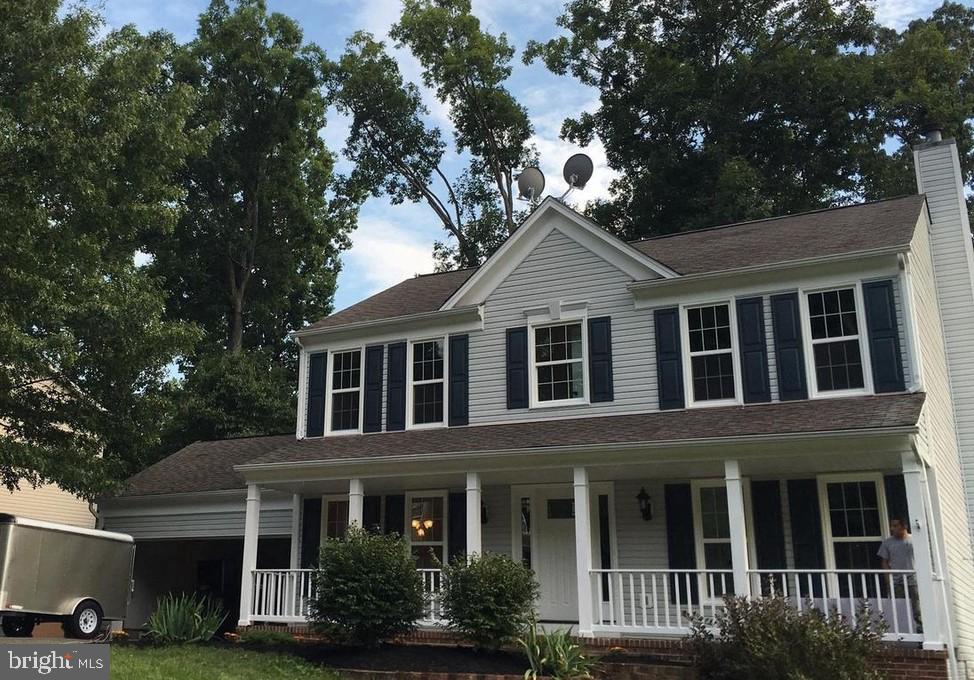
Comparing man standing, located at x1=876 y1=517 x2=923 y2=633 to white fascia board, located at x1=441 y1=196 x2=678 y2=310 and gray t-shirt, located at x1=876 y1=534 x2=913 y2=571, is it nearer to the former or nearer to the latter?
gray t-shirt, located at x1=876 y1=534 x2=913 y2=571

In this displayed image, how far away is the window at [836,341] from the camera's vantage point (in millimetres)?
12453

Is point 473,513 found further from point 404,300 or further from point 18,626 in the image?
point 18,626

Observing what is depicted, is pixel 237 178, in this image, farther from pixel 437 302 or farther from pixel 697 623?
pixel 697 623

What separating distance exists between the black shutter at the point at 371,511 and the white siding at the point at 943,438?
9.01 meters

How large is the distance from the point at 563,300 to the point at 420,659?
6464 millimetres

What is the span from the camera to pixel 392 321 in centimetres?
1594

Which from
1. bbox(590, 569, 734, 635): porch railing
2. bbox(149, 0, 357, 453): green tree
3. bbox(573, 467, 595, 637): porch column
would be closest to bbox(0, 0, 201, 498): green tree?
bbox(573, 467, 595, 637): porch column

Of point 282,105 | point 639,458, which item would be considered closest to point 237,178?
point 282,105

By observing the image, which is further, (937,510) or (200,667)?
(937,510)

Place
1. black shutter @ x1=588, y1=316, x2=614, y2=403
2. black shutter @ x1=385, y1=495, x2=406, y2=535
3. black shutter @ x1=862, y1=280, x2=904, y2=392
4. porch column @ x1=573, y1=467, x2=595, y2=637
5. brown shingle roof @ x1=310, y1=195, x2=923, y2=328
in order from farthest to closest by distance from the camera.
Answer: black shutter @ x1=385, y1=495, x2=406, y2=535, black shutter @ x1=588, y1=316, x2=614, y2=403, brown shingle roof @ x1=310, y1=195, x2=923, y2=328, black shutter @ x1=862, y1=280, x2=904, y2=392, porch column @ x1=573, y1=467, x2=595, y2=637

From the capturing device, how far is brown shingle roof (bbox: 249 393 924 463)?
1109 centimetres

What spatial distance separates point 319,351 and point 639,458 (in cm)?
735

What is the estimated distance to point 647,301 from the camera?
46.2ft

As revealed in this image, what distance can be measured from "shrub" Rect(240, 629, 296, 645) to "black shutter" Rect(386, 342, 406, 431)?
411 centimetres
